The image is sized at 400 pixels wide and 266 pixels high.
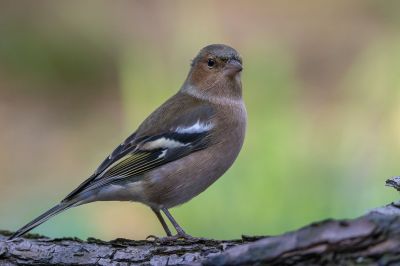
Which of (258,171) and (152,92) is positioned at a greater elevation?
(152,92)

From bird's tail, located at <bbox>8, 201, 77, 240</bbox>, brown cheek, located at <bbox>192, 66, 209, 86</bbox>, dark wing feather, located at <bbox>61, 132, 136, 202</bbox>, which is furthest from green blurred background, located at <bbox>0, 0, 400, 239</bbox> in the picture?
bird's tail, located at <bbox>8, 201, 77, 240</bbox>

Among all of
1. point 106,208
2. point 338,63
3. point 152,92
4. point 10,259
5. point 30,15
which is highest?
point 30,15

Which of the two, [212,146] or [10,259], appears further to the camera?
[212,146]

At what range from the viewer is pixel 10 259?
2689mm

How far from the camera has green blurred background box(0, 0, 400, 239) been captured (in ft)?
11.9

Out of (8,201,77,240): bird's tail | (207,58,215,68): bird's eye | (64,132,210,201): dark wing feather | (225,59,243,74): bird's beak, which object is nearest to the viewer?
(8,201,77,240): bird's tail

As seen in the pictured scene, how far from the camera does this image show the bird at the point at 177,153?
334 cm

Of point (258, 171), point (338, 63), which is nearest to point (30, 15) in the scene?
point (338, 63)

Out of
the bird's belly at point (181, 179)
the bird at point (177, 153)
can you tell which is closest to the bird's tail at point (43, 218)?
the bird at point (177, 153)

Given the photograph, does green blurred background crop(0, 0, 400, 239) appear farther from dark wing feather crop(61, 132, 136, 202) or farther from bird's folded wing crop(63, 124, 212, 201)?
dark wing feather crop(61, 132, 136, 202)

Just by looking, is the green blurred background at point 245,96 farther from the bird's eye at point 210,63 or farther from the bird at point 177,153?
the bird's eye at point 210,63

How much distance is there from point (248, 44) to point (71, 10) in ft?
5.48

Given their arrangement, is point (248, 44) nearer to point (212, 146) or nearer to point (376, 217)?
point (212, 146)

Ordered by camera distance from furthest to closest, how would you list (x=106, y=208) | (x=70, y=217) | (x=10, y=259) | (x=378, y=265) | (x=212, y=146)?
(x=106, y=208)
(x=70, y=217)
(x=212, y=146)
(x=10, y=259)
(x=378, y=265)
